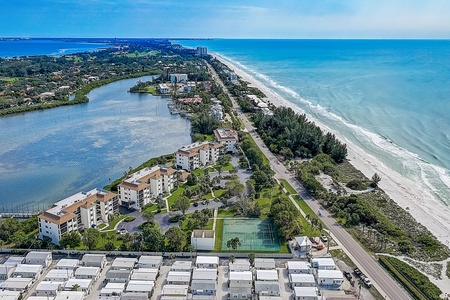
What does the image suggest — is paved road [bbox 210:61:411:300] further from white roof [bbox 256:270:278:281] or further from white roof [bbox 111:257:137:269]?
white roof [bbox 111:257:137:269]

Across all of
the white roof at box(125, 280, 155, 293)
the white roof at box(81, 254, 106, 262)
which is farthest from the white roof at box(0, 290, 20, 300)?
the white roof at box(125, 280, 155, 293)

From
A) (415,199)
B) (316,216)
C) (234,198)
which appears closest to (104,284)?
(234,198)

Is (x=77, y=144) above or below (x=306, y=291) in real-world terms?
below

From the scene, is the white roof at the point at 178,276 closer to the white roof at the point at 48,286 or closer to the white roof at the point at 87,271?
the white roof at the point at 87,271

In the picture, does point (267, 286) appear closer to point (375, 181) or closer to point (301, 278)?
point (301, 278)

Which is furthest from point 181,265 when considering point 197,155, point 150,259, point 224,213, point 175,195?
point 197,155

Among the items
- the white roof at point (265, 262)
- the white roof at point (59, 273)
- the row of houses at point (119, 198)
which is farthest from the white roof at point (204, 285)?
the row of houses at point (119, 198)

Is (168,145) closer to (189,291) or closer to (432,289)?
(189,291)

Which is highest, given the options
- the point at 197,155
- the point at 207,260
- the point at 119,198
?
the point at 197,155
